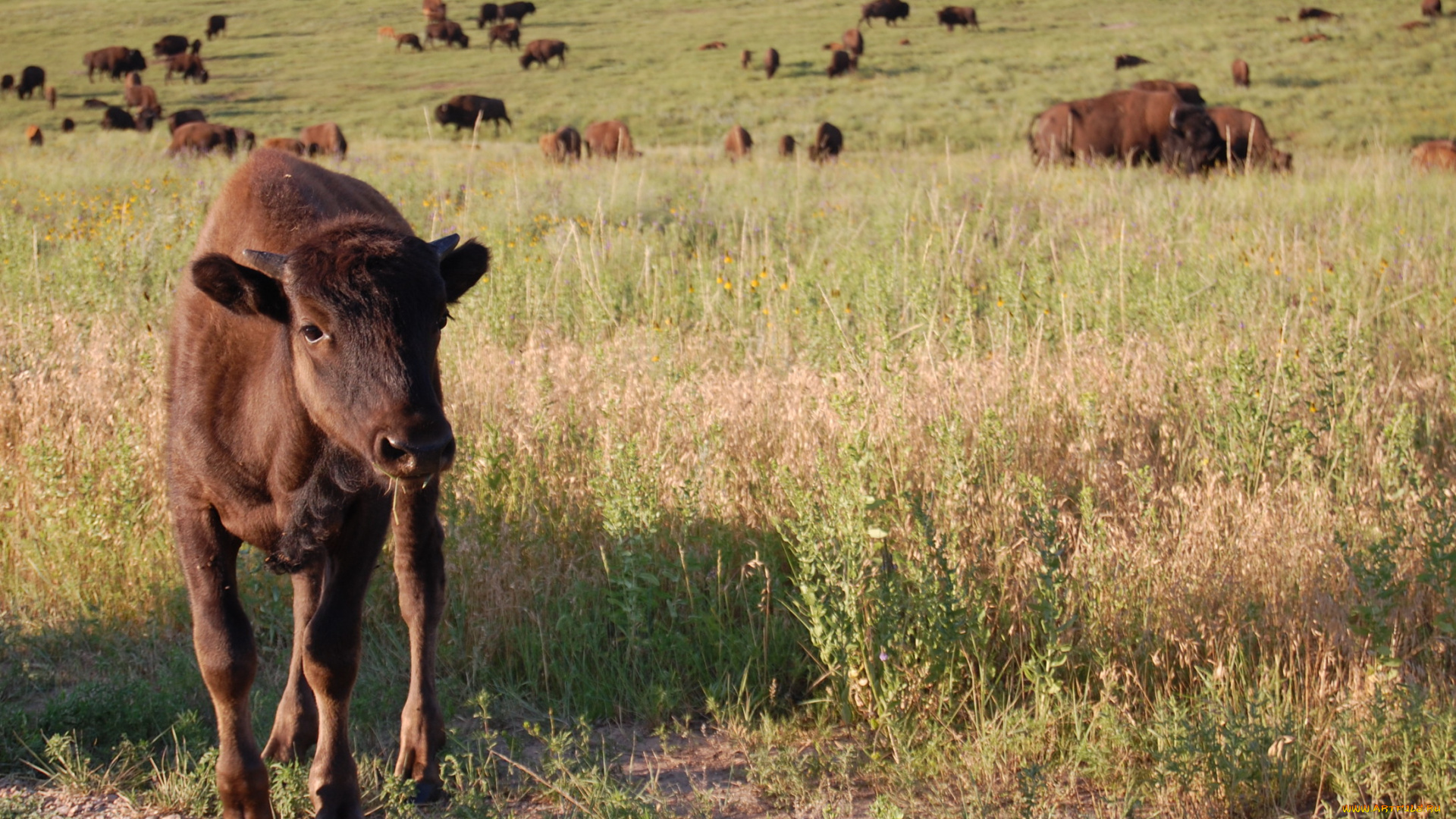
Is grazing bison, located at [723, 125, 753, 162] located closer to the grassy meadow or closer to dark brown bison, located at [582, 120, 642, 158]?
dark brown bison, located at [582, 120, 642, 158]

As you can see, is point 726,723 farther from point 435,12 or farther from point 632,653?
point 435,12

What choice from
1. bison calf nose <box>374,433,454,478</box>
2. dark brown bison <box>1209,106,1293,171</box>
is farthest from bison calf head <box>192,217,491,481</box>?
dark brown bison <box>1209,106,1293,171</box>

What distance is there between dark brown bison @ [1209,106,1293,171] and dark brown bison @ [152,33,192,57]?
4982cm

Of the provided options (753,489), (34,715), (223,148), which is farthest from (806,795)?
(223,148)

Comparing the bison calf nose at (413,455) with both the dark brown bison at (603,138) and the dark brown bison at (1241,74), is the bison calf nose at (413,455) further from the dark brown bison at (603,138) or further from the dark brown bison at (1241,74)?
the dark brown bison at (1241,74)

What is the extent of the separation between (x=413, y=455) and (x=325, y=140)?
28.5 meters

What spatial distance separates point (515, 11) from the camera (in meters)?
64.8

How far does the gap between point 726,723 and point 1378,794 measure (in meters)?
1.95

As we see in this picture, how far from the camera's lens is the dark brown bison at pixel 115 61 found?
49500 mm

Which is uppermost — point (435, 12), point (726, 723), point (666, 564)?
point (435, 12)

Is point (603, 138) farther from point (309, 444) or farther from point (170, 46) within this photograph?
point (170, 46)

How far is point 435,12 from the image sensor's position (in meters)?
63.9

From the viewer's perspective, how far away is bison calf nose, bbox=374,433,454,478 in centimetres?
266

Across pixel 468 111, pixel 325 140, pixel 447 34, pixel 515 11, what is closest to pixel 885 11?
pixel 515 11
